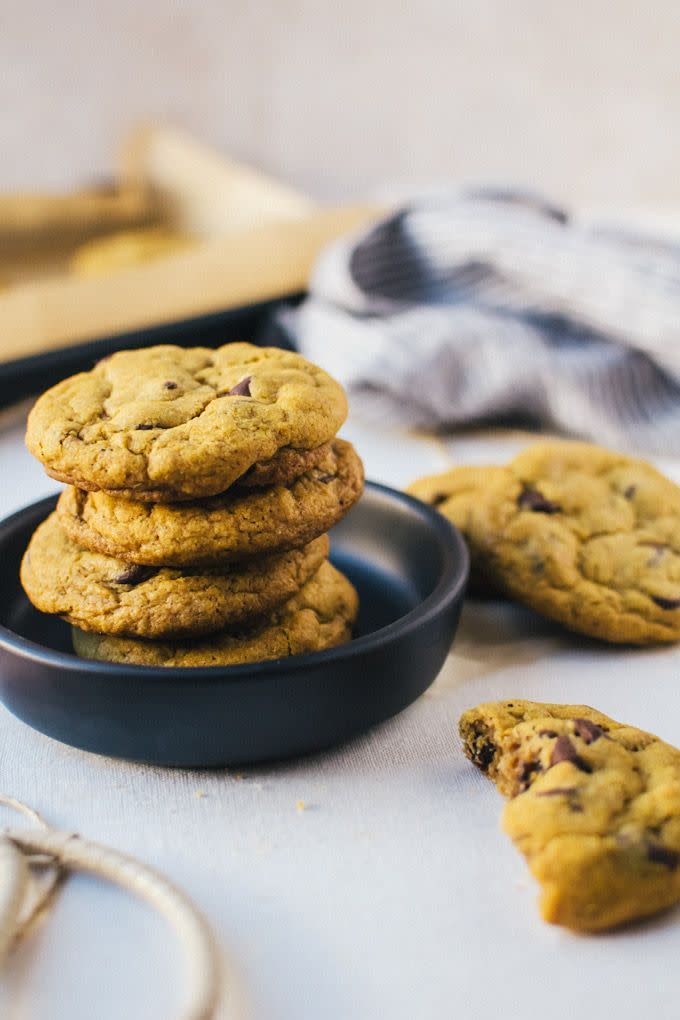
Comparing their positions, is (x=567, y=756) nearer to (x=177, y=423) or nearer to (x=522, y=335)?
(x=177, y=423)

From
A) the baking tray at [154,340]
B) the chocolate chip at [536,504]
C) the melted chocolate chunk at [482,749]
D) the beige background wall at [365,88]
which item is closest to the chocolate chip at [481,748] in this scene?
the melted chocolate chunk at [482,749]

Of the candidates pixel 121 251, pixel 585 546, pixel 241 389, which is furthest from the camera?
pixel 121 251

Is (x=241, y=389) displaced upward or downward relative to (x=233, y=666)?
upward

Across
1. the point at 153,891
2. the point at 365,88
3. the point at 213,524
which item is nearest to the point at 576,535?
the point at 213,524

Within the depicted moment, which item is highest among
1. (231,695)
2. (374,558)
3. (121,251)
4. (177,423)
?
(177,423)

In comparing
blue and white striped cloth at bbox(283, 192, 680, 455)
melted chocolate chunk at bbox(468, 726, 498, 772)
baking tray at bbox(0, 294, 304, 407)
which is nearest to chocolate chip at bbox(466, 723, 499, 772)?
melted chocolate chunk at bbox(468, 726, 498, 772)

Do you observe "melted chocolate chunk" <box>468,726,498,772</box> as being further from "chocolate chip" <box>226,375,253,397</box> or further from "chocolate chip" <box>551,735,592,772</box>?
"chocolate chip" <box>226,375,253,397</box>

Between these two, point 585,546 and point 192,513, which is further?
point 585,546
